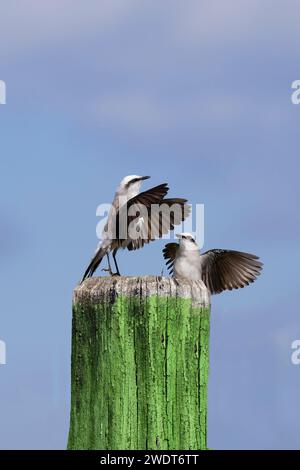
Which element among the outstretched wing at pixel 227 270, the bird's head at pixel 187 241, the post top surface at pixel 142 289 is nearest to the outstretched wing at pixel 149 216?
the bird's head at pixel 187 241

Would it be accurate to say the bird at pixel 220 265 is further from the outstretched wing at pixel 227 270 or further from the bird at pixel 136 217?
the bird at pixel 136 217

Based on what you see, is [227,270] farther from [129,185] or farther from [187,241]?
[129,185]

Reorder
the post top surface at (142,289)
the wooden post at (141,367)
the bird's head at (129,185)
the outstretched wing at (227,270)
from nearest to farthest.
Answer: the wooden post at (141,367), the post top surface at (142,289), the bird's head at (129,185), the outstretched wing at (227,270)

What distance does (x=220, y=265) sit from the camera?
10.3 metres

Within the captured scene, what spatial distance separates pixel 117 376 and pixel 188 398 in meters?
0.54

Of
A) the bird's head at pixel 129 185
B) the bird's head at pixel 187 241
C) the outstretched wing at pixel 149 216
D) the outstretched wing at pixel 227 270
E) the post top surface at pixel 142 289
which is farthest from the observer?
the outstretched wing at pixel 227 270

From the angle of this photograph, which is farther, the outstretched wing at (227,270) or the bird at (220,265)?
the outstretched wing at (227,270)

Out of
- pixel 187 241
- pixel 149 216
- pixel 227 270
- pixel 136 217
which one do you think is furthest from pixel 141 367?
pixel 227 270

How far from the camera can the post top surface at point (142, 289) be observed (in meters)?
6.27

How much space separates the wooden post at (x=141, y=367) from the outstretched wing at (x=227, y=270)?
373 centimetres

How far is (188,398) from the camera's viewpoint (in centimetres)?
622

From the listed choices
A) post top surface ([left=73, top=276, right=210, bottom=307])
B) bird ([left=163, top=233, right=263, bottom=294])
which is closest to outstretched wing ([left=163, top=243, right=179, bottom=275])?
bird ([left=163, top=233, right=263, bottom=294])

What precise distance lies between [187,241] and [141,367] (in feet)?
11.5
